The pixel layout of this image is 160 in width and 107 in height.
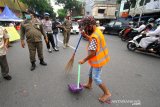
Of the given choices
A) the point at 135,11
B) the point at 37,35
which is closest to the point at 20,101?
the point at 37,35

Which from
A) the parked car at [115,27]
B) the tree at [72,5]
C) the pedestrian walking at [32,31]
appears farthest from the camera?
the tree at [72,5]

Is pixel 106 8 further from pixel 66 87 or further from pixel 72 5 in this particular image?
pixel 66 87

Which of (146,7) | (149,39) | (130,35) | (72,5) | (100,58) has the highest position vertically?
(72,5)

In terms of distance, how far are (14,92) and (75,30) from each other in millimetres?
13008

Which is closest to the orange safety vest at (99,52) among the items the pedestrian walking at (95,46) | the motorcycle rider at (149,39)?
the pedestrian walking at (95,46)

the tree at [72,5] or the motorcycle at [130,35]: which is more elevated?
the tree at [72,5]

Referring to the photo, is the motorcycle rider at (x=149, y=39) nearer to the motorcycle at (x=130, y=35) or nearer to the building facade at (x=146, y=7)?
the motorcycle at (x=130, y=35)

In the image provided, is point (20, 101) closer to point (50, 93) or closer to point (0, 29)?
point (50, 93)

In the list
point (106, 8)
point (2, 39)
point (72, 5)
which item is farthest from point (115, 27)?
point (72, 5)

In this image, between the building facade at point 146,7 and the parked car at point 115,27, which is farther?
the building facade at point 146,7

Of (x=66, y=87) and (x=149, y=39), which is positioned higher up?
(x=149, y=39)

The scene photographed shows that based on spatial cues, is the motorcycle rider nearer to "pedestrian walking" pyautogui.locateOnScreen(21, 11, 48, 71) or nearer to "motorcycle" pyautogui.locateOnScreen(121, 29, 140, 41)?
"motorcycle" pyautogui.locateOnScreen(121, 29, 140, 41)

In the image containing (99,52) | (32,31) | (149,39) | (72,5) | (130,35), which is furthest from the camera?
(72,5)

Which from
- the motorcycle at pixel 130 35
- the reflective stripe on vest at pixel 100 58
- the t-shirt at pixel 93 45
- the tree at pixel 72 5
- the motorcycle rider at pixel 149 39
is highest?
the tree at pixel 72 5
